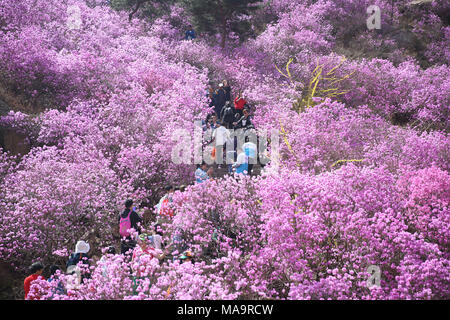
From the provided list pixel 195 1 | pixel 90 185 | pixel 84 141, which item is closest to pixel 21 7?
pixel 195 1

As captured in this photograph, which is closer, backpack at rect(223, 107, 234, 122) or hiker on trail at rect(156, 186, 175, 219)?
hiker on trail at rect(156, 186, 175, 219)

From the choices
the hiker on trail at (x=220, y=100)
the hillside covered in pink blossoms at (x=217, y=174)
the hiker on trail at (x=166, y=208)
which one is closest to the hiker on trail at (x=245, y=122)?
the hillside covered in pink blossoms at (x=217, y=174)

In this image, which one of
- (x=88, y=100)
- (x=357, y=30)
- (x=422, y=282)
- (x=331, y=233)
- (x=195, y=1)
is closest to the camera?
(x=422, y=282)

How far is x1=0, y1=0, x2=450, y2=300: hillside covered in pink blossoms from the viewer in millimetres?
7426

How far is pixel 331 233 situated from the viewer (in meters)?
8.38

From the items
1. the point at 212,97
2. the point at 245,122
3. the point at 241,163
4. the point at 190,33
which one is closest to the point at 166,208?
the point at 241,163

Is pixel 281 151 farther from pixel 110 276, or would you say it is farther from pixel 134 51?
pixel 134 51

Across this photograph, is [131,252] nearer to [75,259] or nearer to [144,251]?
[144,251]

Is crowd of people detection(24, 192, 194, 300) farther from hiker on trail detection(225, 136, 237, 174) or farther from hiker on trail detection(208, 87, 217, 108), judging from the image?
hiker on trail detection(208, 87, 217, 108)

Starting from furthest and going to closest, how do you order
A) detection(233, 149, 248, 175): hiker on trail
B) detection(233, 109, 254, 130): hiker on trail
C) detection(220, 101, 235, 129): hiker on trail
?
detection(220, 101, 235, 129): hiker on trail → detection(233, 109, 254, 130): hiker on trail → detection(233, 149, 248, 175): hiker on trail

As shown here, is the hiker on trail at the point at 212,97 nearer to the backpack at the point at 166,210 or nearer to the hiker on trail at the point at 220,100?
the hiker on trail at the point at 220,100

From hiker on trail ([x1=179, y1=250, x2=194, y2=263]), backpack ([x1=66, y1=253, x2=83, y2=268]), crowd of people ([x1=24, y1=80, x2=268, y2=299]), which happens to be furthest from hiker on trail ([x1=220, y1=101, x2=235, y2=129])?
backpack ([x1=66, y1=253, x2=83, y2=268])

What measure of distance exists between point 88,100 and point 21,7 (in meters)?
9.10

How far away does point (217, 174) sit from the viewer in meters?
15.1
